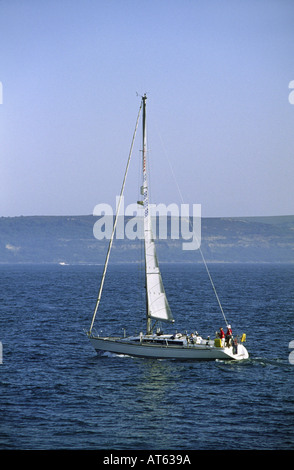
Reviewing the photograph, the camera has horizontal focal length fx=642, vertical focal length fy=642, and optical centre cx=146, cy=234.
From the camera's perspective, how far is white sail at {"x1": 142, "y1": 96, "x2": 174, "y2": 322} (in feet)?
172

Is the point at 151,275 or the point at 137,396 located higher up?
the point at 151,275

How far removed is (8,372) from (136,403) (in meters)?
13.3

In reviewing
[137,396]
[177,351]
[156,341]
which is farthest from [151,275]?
[137,396]

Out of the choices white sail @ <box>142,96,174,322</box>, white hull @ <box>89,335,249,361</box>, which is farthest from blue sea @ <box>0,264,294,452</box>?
white sail @ <box>142,96,174,322</box>

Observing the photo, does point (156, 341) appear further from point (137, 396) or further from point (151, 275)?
point (137, 396)

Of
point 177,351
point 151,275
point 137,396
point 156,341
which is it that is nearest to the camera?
point 137,396

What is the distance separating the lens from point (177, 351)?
5031 centimetres

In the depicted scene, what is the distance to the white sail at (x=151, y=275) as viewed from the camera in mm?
52344

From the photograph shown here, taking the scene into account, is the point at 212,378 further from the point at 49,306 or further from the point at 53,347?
the point at 49,306

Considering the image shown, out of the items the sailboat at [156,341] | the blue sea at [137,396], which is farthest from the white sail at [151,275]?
the blue sea at [137,396]

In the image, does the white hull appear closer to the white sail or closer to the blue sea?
the blue sea

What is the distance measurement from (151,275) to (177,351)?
6650 mm

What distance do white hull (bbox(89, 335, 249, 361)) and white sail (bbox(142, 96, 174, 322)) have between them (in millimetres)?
2937
